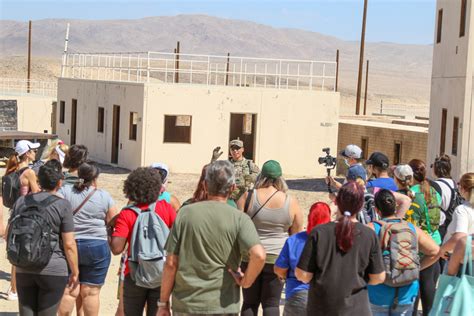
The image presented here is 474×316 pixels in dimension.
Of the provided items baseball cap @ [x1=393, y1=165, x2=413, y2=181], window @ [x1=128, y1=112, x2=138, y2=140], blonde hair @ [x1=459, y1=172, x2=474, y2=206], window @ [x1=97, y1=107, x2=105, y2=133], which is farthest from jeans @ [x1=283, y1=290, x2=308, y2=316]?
window @ [x1=97, y1=107, x2=105, y2=133]

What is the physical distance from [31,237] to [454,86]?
14105mm

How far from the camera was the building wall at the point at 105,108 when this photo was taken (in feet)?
87.6

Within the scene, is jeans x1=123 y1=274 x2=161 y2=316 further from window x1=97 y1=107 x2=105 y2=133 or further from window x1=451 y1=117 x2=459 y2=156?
window x1=97 y1=107 x2=105 y2=133

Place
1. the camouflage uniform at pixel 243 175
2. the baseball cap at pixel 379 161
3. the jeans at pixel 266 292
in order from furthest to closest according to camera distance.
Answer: the camouflage uniform at pixel 243 175
the baseball cap at pixel 379 161
the jeans at pixel 266 292

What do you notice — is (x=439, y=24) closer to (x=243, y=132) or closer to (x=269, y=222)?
(x=243, y=132)

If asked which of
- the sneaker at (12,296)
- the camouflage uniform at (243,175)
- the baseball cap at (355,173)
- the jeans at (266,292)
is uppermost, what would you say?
the baseball cap at (355,173)

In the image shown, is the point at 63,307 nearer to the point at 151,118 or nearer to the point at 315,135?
the point at 151,118

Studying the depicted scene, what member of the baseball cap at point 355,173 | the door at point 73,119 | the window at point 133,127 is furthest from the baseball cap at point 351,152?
the door at point 73,119

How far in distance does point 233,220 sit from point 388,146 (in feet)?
74.8

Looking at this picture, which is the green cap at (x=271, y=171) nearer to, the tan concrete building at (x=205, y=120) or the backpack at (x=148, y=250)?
the backpack at (x=148, y=250)

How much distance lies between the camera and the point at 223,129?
27.3 metres

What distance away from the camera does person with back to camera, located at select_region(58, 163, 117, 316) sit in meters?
6.77

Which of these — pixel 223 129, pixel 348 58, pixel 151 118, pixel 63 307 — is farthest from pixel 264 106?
pixel 348 58

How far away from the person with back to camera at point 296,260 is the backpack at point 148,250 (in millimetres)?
852
